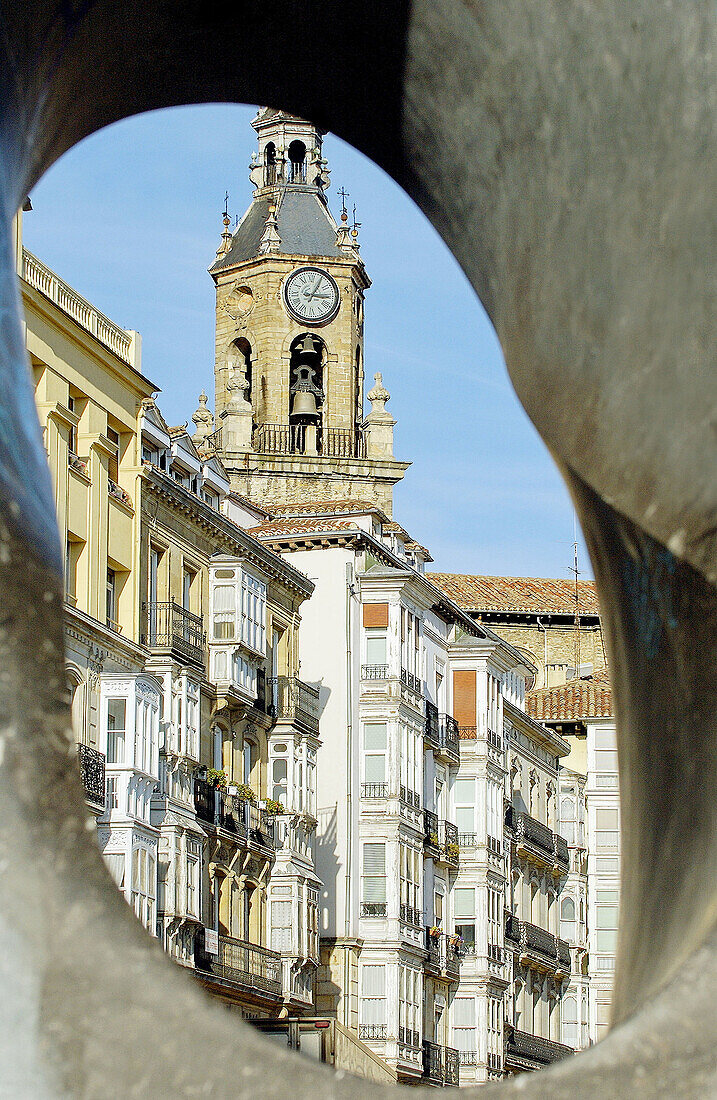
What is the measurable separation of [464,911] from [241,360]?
54.4 m

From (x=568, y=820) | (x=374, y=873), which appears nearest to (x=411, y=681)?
(x=374, y=873)

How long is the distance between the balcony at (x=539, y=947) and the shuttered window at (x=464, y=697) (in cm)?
690

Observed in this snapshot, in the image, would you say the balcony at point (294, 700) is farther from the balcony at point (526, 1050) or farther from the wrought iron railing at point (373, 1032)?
the balcony at point (526, 1050)

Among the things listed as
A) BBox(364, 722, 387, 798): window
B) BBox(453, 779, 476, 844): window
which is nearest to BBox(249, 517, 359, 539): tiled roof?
BBox(364, 722, 387, 798): window

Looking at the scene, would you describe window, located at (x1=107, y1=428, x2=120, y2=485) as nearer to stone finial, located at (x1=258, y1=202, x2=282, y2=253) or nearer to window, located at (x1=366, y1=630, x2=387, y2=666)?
window, located at (x1=366, y1=630, x2=387, y2=666)

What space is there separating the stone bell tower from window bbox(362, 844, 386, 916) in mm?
48741

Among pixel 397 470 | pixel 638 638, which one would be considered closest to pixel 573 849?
pixel 397 470

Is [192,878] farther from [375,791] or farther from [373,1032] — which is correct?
[375,791]

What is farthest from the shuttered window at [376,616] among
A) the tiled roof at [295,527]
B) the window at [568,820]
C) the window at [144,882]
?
the window at [568,820]

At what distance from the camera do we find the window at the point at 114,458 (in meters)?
40.8

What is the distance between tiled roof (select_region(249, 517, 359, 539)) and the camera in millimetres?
57469

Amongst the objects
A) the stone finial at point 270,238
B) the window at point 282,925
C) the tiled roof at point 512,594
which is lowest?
the window at point 282,925

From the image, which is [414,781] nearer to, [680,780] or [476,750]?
[476,750]

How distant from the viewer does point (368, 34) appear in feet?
13.4
